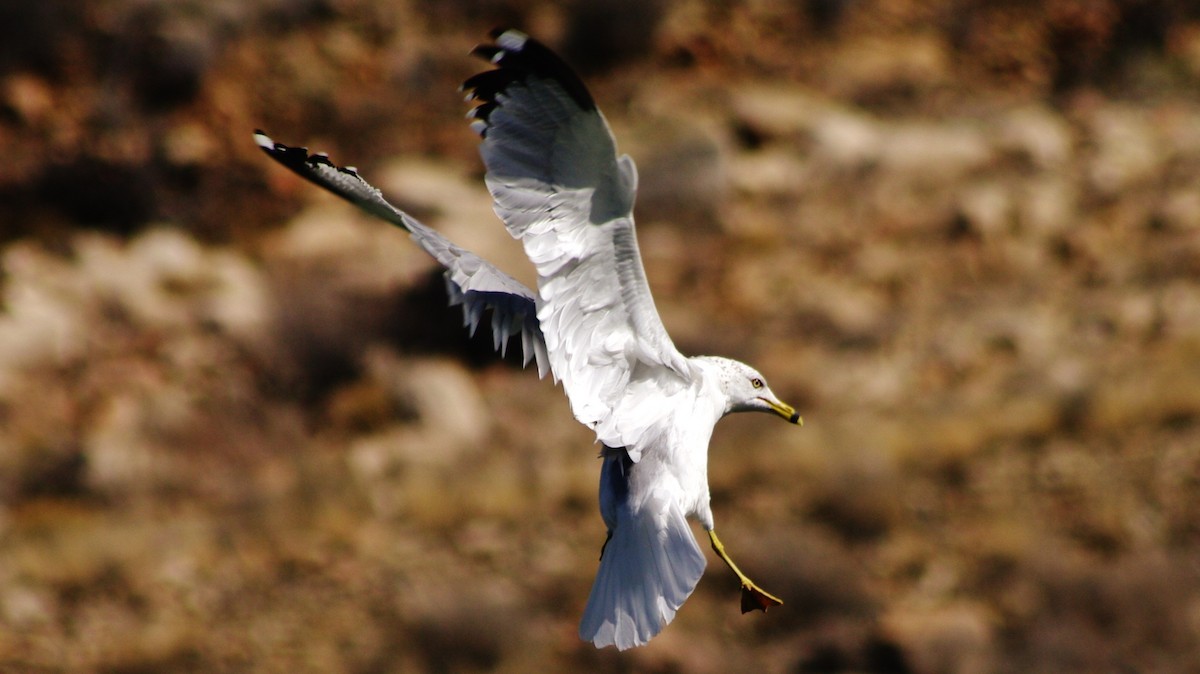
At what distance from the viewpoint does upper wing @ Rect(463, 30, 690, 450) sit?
4.68m

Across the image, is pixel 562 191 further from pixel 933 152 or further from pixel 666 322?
pixel 933 152

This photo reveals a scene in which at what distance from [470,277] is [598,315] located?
69 centimetres

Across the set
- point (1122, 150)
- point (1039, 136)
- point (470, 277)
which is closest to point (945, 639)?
point (470, 277)

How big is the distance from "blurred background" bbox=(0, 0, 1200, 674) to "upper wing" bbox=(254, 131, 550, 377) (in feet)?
24.4

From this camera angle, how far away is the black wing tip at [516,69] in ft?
15.0

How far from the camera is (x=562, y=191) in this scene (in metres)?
4.82

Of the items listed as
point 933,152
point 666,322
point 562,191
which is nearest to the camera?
point 562,191

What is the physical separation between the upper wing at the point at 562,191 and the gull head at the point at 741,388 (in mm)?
865

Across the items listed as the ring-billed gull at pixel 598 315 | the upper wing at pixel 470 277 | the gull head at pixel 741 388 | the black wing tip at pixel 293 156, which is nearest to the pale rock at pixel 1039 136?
the gull head at pixel 741 388

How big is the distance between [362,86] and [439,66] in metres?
1.10

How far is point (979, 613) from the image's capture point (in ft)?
43.7

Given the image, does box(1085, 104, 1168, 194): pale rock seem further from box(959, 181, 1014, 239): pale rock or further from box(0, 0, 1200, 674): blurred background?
box(959, 181, 1014, 239): pale rock

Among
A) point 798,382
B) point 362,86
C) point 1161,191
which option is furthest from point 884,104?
point 362,86

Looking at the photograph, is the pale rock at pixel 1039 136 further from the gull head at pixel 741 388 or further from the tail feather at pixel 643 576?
the tail feather at pixel 643 576
